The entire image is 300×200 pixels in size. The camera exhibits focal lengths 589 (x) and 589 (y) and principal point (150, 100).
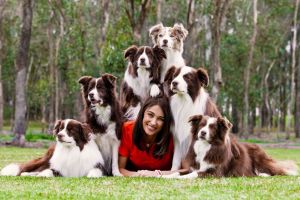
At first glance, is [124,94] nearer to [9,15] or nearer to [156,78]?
[156,78]

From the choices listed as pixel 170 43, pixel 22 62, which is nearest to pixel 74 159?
pixel 170 43

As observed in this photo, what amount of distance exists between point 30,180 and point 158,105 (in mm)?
2462

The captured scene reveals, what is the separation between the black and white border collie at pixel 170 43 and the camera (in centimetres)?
1077

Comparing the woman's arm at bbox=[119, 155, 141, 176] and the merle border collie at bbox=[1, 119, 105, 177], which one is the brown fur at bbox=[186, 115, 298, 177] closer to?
the woman's arm at bbox=[119, 155, 141, 176]

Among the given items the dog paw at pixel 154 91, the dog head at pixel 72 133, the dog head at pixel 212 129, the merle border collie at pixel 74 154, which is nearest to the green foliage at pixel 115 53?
the dog paw at pixel 154 91

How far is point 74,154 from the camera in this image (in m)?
9.71

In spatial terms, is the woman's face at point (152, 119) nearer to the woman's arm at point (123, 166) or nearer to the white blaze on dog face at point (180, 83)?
the white blaze on dog face at point (180, 83)

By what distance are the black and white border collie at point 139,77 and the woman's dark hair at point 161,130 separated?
0.95 feet

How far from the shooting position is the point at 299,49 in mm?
48469

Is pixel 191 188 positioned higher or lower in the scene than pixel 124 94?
lower

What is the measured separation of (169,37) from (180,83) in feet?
4.86

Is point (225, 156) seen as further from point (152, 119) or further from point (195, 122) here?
point (152, 119)

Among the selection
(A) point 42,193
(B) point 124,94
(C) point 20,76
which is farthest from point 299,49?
(A) point 42,193

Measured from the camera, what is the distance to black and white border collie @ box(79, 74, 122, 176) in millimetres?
9828
